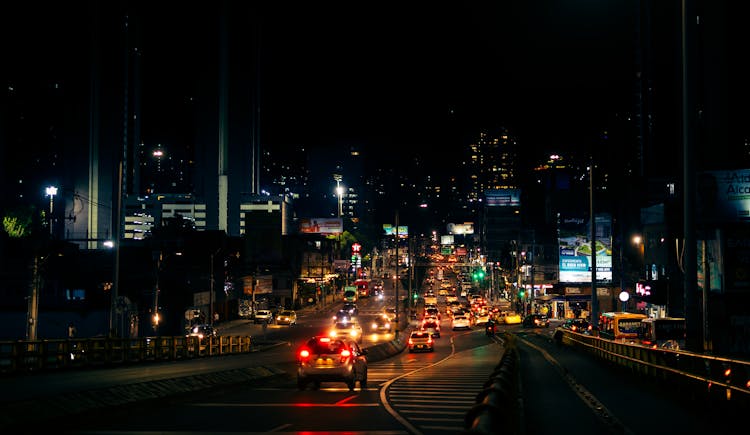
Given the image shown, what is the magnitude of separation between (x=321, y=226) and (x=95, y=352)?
403ft

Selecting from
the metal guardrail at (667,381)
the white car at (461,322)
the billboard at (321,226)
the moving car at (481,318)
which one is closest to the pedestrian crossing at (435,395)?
the metal guardrail at (667,381)

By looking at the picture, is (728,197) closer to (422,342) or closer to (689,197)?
(422,342)

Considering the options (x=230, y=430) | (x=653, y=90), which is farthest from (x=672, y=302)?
(x=653, y=90)

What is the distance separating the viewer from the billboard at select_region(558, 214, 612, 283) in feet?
271

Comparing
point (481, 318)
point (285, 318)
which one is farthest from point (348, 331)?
point (481, 318)

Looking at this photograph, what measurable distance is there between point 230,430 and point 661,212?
60524 millimetres

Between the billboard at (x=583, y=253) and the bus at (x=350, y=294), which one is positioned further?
the bus at (x=350, y=294)

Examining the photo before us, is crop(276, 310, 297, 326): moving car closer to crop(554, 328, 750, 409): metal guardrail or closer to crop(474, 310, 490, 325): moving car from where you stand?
crop(474, 310, 490, 325): moving car

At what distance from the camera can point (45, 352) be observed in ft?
86.7

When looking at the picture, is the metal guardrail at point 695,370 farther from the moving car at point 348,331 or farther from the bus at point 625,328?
the moving car at point 348,331

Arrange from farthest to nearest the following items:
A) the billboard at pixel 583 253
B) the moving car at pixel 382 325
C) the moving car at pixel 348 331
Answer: the billboard at pixel 583 253 → the moving car at pixel 382 325 → the moving car at pixel 348 331

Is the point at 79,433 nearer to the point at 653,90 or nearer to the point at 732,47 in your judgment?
the point at 732,47

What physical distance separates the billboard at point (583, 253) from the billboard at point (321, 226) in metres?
70.7

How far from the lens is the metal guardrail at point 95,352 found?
25109mm
